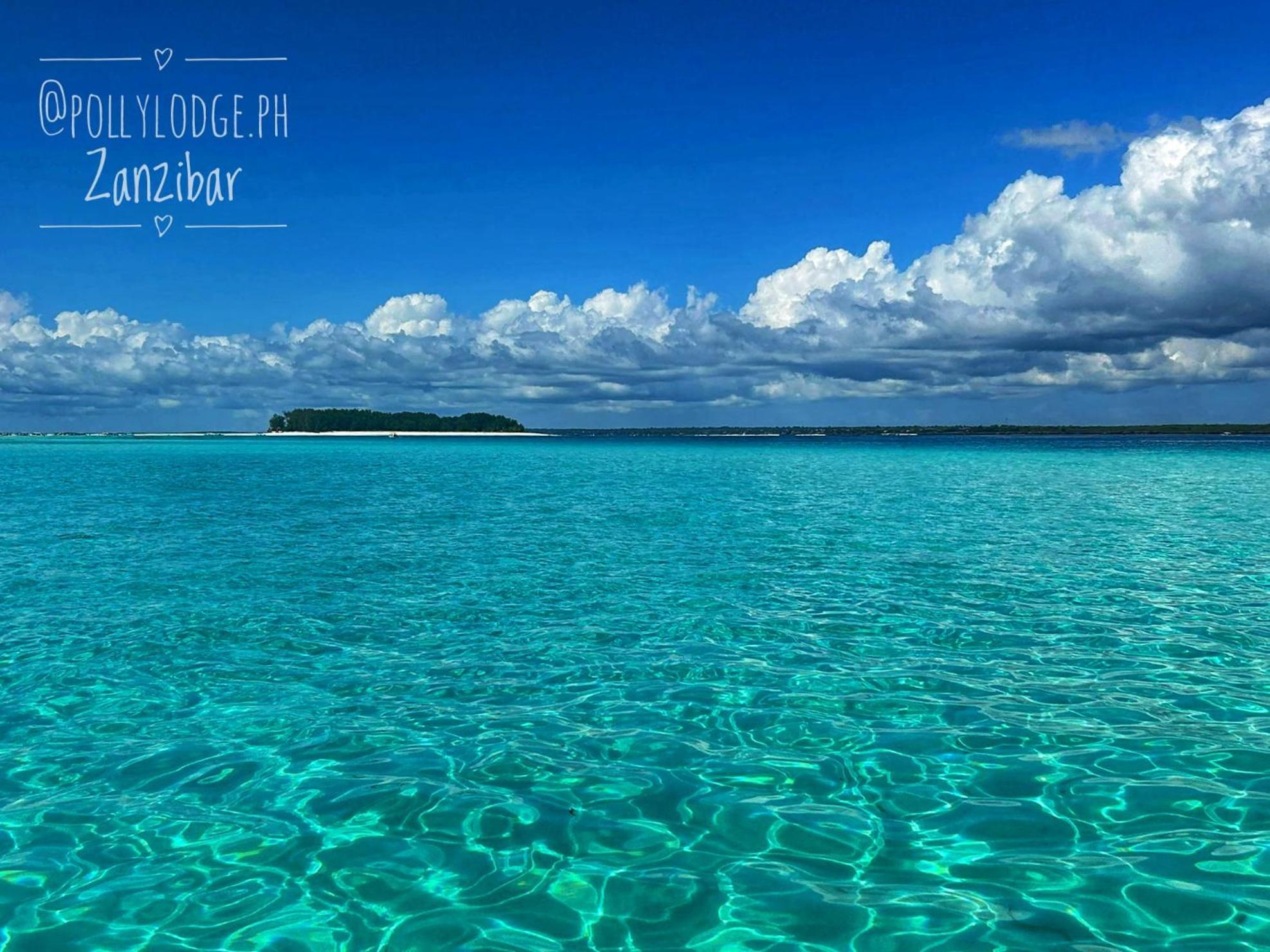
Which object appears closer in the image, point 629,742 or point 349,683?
point 629,742

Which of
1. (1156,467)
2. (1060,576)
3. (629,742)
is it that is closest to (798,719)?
(629,742)

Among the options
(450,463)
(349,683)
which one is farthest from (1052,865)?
(450,463)

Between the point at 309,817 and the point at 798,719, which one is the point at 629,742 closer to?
the point at 798,719

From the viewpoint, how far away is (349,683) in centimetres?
1370

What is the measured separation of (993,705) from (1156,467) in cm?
8960

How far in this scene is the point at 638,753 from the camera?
10.8 meters

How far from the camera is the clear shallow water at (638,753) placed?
7.39 meters

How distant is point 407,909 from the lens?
7.46 meters

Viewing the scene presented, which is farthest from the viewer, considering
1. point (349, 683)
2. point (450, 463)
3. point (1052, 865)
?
point (450, 463)

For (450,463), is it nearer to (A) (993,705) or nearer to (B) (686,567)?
(B) (686,567)

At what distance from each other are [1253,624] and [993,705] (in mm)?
8811

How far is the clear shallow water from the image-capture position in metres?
7.39

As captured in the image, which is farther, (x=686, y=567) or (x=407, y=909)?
(x=686, y=567)

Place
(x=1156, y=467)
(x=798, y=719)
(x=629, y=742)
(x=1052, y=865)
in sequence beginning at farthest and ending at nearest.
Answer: (x=1156, y=467)
(x=798, y=719)
(x=629, y=742)
(x=1052, y=865)
